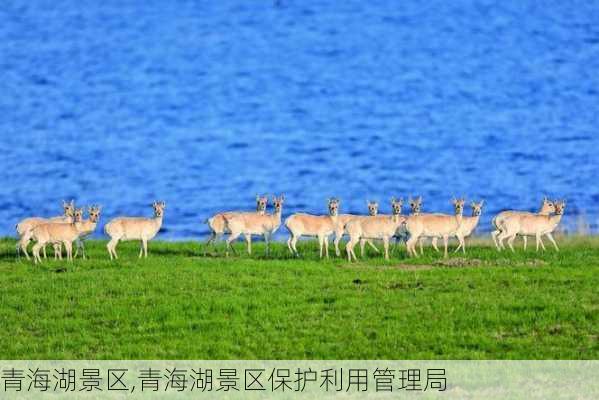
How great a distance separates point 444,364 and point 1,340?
6.82 meters

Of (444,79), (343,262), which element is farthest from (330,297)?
(444,79)

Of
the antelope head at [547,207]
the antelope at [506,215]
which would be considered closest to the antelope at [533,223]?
the antelope at [506,215]

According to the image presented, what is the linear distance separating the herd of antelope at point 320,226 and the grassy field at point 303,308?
0.48 metres

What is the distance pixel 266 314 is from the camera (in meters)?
23.2

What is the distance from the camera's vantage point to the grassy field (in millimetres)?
21453

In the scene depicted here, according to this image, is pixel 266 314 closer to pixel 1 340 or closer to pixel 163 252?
pixel 1 340

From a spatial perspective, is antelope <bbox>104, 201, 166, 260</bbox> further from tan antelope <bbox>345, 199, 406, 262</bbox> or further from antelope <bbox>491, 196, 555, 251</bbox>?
antelope <bbox>491, 196, 555, 251</bbox>

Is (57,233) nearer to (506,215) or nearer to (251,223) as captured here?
(251,223)

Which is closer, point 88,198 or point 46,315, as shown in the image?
point 46,315

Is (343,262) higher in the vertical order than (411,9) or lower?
lower

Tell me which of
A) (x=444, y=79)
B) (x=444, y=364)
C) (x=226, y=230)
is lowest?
(x=444, y=364)

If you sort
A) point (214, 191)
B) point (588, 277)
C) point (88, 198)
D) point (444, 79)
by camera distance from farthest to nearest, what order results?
point (444, 79), point (214, 191), point (88, 198), point (588, 277)

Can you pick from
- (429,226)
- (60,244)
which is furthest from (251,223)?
(60,244)

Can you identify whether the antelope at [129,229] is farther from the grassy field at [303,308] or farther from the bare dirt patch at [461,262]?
the bare dirt patch at [461,262]
